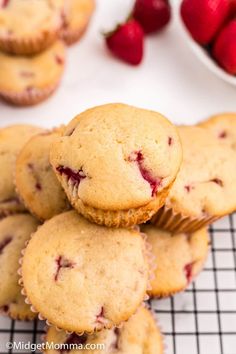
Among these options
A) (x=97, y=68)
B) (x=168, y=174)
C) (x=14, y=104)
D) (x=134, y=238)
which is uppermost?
(x=97, y=68)

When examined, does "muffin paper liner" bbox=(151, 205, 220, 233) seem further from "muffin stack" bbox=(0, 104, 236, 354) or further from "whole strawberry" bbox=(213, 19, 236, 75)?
"whole strawberry" bbox=(213, 19, 236, 75)

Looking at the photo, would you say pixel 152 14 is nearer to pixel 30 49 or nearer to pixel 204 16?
pixel 204 16

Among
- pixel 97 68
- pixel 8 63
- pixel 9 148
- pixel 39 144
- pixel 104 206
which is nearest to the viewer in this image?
pixel 104 206

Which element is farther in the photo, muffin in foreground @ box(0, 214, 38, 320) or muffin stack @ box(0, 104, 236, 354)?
muffin in foreground @ box(0, 214, 38, 320)

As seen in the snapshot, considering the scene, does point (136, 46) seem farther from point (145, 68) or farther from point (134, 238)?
point (134, 238)

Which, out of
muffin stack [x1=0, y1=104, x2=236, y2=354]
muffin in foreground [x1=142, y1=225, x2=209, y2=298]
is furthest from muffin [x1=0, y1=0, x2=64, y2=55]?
muffin in foreground [x1=142, y1=225, x2=209, y2=298]

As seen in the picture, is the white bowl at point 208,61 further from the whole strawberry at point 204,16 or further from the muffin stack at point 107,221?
the muffin stack at point 107,221

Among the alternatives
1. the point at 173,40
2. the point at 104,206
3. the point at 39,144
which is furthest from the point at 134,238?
the point at 173,40
